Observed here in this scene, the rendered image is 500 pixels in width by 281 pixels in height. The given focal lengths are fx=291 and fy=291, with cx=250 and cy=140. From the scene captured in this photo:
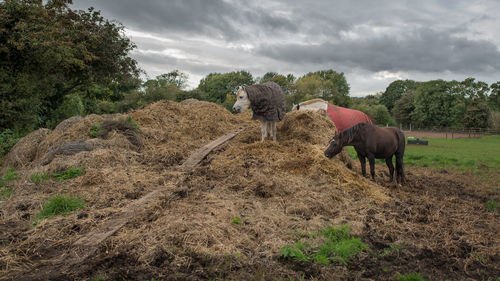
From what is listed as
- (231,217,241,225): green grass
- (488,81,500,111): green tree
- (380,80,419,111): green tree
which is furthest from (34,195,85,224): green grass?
(380,80,419,111): green tree

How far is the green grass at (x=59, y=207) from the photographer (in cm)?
443

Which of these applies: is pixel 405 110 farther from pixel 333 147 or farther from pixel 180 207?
pixel 180 207

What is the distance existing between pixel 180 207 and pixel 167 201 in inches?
15.4

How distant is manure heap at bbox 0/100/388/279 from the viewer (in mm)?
3352

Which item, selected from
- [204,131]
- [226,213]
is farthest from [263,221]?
[204,131]

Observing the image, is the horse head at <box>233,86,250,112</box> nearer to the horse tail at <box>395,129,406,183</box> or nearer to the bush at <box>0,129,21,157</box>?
the horse tail at <box>395,129,406,183</box>

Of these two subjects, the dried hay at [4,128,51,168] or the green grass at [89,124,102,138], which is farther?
the green grass at [89,124,102,138]

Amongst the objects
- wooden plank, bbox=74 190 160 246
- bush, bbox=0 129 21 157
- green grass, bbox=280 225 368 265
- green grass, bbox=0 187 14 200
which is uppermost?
bush, bbox=0 129 21 157

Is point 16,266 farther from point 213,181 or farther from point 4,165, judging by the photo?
point 4,165

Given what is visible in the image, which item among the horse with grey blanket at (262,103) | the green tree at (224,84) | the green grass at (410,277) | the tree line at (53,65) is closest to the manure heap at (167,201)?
the horse with grey blanket at (262,103)

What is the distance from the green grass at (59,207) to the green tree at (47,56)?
373 inches

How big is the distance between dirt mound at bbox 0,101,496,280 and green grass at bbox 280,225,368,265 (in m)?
0.16

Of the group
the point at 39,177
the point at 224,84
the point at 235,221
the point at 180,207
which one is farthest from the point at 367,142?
the point at 224,84

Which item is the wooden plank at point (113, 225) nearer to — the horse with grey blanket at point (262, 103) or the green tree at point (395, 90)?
the horse with grey blanket at point (262, 103)
